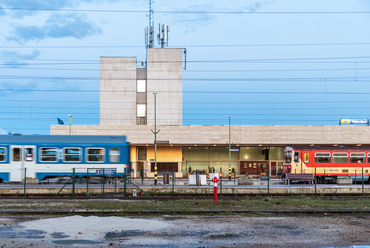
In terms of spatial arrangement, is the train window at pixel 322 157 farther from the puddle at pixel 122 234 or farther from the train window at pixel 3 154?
the puddle at pixel 122 234

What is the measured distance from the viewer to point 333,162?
42.3 meters

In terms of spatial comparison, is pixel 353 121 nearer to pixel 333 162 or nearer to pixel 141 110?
pixel 333 162

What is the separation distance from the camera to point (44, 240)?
12.2m

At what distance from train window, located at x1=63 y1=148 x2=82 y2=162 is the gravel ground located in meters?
20.1

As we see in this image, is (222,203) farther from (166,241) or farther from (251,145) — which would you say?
(251,145)

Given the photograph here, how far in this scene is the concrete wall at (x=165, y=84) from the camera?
79.8 m

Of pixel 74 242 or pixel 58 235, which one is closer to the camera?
pixel 74 242

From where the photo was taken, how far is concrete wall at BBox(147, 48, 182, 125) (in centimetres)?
7981

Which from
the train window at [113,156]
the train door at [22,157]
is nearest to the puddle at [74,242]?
the train door at [22,157]

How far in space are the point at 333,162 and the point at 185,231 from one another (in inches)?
1239

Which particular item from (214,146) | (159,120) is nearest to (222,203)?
(214,146)

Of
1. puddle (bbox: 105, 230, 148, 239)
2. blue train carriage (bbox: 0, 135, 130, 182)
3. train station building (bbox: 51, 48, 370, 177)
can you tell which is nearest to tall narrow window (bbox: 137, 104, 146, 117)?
train station building (bbox: 51, 48, 370, 177)

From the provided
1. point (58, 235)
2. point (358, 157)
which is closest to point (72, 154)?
point (58, 235)

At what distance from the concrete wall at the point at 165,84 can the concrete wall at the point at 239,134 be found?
1396 centimetres
